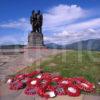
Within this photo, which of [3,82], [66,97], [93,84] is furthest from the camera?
[3,82]

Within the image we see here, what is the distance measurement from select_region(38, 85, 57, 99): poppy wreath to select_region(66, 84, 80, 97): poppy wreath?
18.9 inches

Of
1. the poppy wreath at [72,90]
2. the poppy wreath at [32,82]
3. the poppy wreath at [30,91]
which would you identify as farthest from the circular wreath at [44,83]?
the poppy wreath at [72,90]

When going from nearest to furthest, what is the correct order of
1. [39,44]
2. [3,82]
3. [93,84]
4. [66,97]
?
[66,97] < [93,84] < [3,82] < [39,44]

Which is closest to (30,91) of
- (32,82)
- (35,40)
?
(32,82)

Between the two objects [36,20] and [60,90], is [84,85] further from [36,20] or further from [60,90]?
[36,20]

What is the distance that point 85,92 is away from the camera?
7.75 m

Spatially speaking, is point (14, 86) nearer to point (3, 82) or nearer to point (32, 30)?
point (3, 82)

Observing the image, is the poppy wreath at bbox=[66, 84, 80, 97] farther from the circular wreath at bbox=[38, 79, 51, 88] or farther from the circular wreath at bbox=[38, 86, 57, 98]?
the circular wreath at bbox=[38, 79, 51, 88]

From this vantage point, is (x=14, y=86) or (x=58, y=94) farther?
(x=14, y=86)

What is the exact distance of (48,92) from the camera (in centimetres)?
756

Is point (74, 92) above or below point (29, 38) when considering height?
below

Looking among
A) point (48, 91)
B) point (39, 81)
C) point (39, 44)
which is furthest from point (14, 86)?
point (39, 44)

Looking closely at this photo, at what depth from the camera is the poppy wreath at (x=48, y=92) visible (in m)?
7.32

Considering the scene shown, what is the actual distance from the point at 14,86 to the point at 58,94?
6.30 feet
